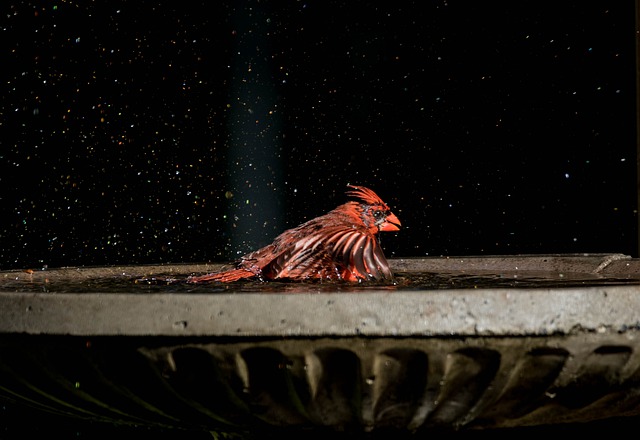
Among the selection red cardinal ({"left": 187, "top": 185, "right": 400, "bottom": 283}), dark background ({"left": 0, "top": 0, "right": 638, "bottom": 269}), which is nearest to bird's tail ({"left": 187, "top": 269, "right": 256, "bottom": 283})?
red cardinal ({"left": 187, "top": 185, "right": 400, "bottom": 283})

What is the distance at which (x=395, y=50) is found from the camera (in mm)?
2508

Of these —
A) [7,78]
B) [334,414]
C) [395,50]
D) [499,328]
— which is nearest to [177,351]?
[334,414]

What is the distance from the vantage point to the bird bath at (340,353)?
1.94 feet

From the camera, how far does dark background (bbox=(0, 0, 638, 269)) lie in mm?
2277

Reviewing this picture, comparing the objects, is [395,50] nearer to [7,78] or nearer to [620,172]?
[620,172]

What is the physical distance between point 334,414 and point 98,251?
6.01 feet

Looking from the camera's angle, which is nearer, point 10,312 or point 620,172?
point 10,312

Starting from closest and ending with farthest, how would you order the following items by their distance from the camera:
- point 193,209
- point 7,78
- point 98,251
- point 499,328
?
point 499,328 < point 7,78 < point 98,251 < point 193,209

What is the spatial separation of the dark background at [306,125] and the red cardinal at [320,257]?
4.44ft

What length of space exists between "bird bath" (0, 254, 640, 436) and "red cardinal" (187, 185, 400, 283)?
0.35m

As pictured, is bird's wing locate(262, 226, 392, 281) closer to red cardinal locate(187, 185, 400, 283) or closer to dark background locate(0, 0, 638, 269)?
red cardinal locate(187, 185, 400, 283)

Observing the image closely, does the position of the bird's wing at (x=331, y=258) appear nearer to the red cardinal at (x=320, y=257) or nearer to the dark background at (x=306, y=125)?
the red cardinal at (x=320, y=257)

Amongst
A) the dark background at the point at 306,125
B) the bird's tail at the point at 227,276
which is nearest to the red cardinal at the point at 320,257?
the bird's tail at the point at 227,276

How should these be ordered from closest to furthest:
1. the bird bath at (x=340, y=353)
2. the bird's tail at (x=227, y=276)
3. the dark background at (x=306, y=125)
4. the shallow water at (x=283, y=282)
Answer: the bird bath at (x=340, y=353) → the shallow water at (x=283, y=282) → the bird's tail at (x=227, y=276) → the dark background at (x=306, y=125)
